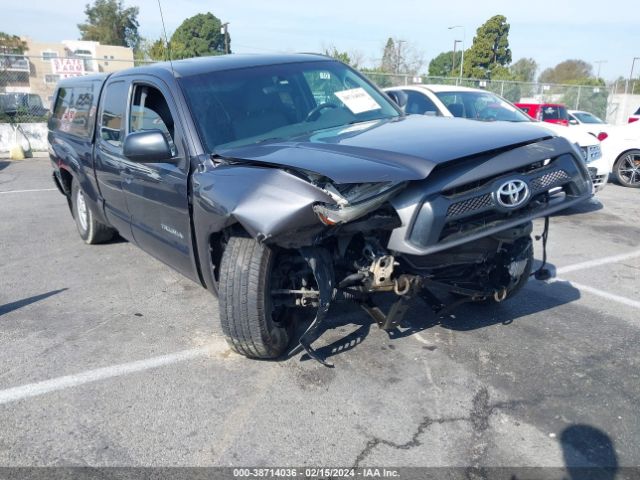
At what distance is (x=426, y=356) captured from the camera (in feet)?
11.3

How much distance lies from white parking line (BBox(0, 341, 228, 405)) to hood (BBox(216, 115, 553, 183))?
1.34m

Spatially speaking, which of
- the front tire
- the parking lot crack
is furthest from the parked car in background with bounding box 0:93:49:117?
the parking lot crack

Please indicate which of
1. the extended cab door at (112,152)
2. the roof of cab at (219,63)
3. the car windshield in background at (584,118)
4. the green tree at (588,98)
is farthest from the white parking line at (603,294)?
the green tree at (588,98)

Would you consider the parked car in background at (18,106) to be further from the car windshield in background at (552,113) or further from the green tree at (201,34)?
the green tree at (201,34)

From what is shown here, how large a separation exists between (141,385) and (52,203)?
6629 mm

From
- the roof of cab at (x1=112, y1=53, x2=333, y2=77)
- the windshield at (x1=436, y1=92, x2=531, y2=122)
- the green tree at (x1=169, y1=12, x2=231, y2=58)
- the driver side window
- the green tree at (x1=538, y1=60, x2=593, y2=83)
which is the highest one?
the green tree at (x1=169, y1=12, x2=231, y2=58)

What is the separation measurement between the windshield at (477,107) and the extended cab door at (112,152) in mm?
5377

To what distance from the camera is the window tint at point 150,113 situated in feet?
12.4

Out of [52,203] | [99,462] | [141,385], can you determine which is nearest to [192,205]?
[141,385]

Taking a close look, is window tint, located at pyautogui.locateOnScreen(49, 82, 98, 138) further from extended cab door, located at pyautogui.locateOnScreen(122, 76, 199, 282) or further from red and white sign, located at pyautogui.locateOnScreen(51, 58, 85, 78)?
red and white sign, located at pyautogui.locateOnScreen(51, 58, 85, 78)

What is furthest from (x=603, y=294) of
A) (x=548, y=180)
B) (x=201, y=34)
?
(x=201, y=34)

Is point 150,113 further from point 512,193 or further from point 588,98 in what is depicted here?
point 588,98

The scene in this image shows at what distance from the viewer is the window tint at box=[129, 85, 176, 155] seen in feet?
12.4

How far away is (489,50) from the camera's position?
167 ft
